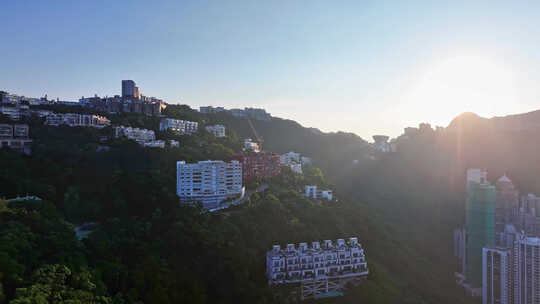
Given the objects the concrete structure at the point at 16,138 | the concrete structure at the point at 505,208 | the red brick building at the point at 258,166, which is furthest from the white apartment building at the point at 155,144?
the concrete structure at the point at 505,208

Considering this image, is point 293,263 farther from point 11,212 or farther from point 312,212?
point 11,212

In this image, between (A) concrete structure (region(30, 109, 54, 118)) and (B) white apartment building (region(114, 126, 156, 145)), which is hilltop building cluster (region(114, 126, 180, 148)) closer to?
(B) white apartment building (region(114, 126, 156, 145))

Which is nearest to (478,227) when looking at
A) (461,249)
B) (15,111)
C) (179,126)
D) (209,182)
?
(461,249)

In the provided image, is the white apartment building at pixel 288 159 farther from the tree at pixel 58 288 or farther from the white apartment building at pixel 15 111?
the tree at pixel 58 288

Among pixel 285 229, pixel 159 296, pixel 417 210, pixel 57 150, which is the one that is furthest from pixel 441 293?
pixel 57 150

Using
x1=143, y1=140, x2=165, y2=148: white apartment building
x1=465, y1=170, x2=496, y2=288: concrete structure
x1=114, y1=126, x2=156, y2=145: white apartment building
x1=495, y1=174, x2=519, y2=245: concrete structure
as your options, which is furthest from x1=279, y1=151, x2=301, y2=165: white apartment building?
x1=495, y1=174, x2=519, y2=245: concrete structure
